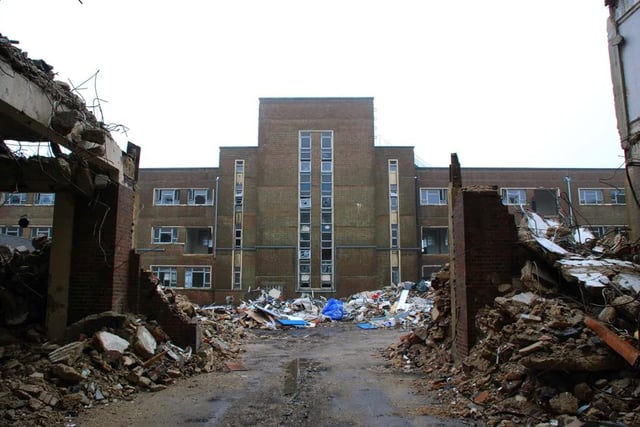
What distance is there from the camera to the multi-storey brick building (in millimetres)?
36375

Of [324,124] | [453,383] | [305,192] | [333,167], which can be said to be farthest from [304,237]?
[453,383]

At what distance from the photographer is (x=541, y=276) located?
794 centimetres

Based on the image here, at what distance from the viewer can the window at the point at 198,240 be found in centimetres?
3962

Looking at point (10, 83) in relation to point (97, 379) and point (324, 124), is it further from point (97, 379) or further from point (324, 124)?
point (324, 124)

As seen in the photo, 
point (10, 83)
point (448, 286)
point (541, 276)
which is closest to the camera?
point (10, 83)

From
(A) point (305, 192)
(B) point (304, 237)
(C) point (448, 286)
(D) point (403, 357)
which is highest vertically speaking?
(A) point (305, 192)

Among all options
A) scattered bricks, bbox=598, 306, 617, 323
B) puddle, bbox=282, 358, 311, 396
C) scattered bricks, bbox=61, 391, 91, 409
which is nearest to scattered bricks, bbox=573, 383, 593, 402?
scattered bricks, bbox=598, 306, 617, 323

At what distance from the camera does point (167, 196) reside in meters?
38.4

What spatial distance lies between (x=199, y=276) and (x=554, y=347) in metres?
33.4

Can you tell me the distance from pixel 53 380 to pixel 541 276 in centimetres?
794

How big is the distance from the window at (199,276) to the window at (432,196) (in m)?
18.3

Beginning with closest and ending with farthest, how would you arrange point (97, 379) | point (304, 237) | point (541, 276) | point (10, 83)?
point (10, 83) → point (97, 379) → point (541, 276) → point (304, 237)

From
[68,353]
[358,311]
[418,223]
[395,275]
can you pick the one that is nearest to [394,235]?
[418,223]

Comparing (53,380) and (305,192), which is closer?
(53,380)
